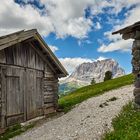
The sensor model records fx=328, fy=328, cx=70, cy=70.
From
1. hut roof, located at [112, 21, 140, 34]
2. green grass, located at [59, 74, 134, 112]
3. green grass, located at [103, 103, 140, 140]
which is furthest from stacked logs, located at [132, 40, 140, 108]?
green grass, located at [59, 74, 134, 112]

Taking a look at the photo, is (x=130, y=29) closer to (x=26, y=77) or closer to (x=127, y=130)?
(x=127, y=130)

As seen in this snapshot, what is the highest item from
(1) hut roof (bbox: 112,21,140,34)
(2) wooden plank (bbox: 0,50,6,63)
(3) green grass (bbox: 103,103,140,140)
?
(1) hut roof (bbox: 112,21,140,34)

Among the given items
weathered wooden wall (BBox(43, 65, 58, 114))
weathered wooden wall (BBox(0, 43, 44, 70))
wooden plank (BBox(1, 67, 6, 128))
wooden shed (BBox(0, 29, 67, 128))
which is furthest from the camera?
weathered wooden wall (BBox(43, 65, 58, 114))

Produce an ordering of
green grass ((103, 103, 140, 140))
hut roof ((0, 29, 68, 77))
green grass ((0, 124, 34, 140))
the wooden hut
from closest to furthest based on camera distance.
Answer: green grass ((103, 103, 140, 140)) → the wooden hut → green grass ((0, 124, 34, 140)) → hut roof ((0, 29, 68, 77))

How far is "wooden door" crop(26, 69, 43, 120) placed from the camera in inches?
868

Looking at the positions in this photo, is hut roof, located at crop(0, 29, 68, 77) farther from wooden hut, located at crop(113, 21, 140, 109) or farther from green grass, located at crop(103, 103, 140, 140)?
green grass, located at crop(103, 103, 140, 140)

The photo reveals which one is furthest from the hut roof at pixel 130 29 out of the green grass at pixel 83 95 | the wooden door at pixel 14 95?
the green grass at pixel 83 95

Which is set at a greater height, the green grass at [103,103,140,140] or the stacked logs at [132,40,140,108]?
the stacked logs at [132,40,140,108]

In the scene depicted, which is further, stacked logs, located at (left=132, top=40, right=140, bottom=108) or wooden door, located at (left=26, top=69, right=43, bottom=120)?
wooden door, located at (left=26, top=69, right=43, bottom=120)

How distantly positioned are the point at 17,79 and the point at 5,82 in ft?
4.67

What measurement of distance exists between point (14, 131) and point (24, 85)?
140 inches

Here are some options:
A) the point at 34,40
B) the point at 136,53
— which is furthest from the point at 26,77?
the point at 136,53

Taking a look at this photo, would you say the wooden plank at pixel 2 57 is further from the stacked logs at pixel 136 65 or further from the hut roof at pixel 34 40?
the stacked logs at pixel 136 65

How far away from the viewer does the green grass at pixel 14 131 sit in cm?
1769
